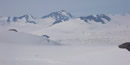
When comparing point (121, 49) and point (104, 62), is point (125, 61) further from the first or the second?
point (121, 49)

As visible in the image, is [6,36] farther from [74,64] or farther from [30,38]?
[74,64]

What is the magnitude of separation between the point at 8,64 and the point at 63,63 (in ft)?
23.4

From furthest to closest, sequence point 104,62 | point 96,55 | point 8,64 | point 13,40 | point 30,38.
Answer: point 30,38, point 13,40, point 96,55, point 104,62, point 8,64

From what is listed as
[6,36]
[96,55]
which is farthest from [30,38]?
[96,55]

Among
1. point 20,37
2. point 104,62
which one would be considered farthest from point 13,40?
point 104,62

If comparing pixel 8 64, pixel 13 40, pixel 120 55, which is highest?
pixel 13 40

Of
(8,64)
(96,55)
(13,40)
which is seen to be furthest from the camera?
(13,40)

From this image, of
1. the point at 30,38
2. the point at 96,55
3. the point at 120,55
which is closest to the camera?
the point at 120,55

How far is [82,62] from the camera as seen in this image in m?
26.5

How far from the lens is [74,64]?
25.1 meters

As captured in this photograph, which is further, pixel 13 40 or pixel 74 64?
pixel 13 40

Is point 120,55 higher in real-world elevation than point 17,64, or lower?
higher

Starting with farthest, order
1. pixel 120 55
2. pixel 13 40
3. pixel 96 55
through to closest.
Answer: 1. pixel 13 40
2. pixel 96 55
3. pixel 120 55

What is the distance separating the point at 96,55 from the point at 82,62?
3.96 m
